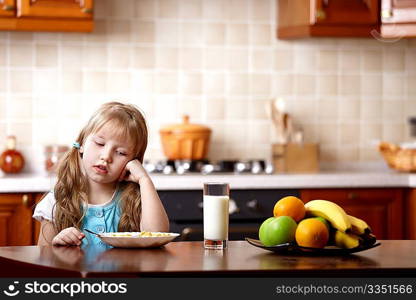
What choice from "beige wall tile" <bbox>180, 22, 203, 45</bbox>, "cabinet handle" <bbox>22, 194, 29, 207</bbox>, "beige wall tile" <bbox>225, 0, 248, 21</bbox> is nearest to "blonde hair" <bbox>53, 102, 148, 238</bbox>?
"cabinet handle" <bbox>22, 194, 29, 207</bbox>

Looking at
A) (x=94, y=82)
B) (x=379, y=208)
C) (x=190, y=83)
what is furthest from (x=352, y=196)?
(x=94, y=82)

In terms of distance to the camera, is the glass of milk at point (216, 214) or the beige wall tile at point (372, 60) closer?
the glass of milk at point (216, 214)

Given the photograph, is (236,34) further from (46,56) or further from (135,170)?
(135,170)

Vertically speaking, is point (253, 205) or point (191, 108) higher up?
point (191, 108)

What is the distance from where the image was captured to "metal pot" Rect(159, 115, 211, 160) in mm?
3949

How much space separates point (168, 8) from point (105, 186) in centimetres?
202

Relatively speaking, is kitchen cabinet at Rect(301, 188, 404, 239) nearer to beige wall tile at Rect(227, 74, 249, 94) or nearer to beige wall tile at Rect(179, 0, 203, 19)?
beige wall tile at Rect(227, 74, 249, 94)

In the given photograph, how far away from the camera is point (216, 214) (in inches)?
74.8

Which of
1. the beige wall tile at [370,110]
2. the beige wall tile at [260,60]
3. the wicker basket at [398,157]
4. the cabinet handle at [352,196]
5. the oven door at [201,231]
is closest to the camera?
the oven door at [201,231]

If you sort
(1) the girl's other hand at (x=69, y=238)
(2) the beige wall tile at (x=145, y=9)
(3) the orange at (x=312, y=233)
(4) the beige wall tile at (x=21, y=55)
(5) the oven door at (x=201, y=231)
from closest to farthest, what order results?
(3) the orange at (x=312, y=233), (1) the girl's other hand at (x=69, y=238), (5) the oven door at (x=201, y=231), (4) the beige wall tile at (x=21, y=55), (2) the beige wall tile at (x=145, y=9)

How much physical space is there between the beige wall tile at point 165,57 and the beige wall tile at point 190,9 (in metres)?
0.19

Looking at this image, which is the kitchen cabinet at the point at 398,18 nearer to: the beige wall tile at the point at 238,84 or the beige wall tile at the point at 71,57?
the beige wall tile at the point at 238,84

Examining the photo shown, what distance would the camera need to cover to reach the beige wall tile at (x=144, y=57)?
414 cm

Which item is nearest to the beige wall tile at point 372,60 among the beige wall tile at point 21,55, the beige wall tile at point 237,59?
the beige wall tile at point 237,59
